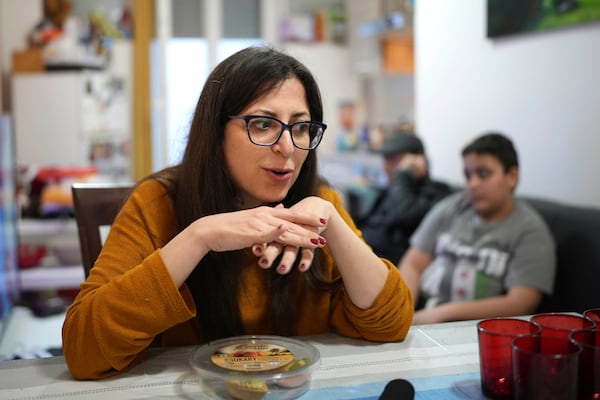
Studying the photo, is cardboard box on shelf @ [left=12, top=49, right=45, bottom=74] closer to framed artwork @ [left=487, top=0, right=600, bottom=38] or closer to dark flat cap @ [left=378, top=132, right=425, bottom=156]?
dark flat cap @ [left=378, top=132, right=425, bottom=156]

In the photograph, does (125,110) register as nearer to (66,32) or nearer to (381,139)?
(66,32)

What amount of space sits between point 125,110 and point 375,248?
3.26 meters

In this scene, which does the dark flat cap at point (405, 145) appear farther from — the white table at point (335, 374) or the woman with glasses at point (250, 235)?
the white table at point (335, 374)

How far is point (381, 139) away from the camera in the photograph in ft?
16.7

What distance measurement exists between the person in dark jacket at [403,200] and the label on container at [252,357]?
1973 millimetres

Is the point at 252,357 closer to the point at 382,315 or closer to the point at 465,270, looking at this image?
the point at 382,315

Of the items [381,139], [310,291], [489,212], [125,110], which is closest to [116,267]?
[310,291]

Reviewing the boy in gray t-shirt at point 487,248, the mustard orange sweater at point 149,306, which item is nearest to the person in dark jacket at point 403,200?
the boy in gray t-shirt at point 487,248

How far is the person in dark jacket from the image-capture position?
114 inches

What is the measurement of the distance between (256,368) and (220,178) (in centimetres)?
44

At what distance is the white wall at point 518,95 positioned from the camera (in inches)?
85.4

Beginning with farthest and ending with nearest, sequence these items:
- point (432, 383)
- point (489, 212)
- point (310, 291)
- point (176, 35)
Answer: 1. point (176, 35)
2. point (489, 212)
3. point (310, 291)
4. point (432, 383)

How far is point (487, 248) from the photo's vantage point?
6.95ft

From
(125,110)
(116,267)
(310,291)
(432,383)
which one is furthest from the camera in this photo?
(125,110)
